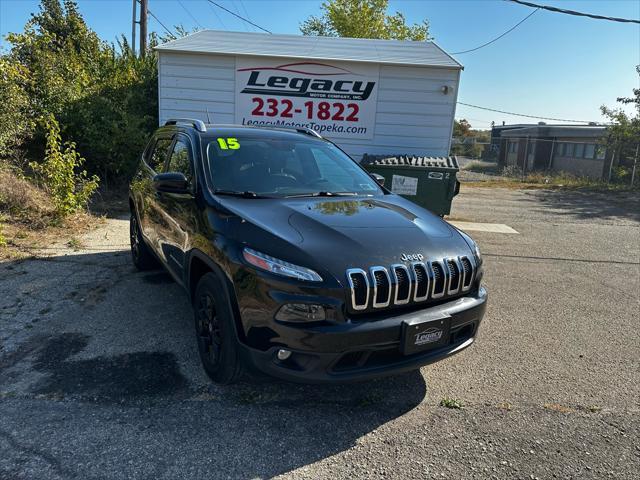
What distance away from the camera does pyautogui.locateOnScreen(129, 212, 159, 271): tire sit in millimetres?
5367

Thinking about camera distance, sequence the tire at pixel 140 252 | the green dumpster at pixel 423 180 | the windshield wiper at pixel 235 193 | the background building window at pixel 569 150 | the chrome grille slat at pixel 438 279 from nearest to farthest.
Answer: the chrome grille slat at pixel 438 279, the windshield wiper at pixel 235 193, the tire at pixel 140 252, the green dumpster at pixel 423 180, the background building window at pixel 569 150

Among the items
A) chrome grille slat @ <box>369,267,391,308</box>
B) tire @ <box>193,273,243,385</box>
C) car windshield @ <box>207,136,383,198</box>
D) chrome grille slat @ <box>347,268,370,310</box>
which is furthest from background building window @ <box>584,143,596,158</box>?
tire @ <box>193,273,243,385</box>

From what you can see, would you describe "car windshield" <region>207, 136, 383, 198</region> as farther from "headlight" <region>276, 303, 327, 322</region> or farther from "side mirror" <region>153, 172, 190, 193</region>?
"headlight" <region>276, 303, 327, 322</region>

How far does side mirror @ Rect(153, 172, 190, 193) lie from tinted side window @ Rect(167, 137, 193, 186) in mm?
160

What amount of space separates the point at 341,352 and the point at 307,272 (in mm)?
472

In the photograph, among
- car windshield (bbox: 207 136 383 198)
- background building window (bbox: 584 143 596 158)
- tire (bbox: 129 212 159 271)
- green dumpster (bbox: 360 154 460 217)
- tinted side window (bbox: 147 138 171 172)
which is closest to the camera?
car windshield (bbox: 207 136 383 198)

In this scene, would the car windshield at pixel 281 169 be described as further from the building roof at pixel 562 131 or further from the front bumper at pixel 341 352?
the building roof at pixel 562 131

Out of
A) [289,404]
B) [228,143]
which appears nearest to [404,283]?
[289,404]

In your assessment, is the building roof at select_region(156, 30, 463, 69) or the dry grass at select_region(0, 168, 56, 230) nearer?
the dry grass at select_region(0, 168, 56, 230)

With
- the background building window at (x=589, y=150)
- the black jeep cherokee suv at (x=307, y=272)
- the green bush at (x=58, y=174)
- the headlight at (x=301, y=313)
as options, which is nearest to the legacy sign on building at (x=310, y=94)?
the green bush at (x=58, y=174)

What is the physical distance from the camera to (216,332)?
3.08 metres

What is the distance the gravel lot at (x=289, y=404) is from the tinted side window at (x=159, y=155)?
131 cm

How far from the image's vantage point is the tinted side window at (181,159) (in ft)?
12.6

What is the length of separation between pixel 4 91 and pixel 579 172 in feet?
A: 98.1
